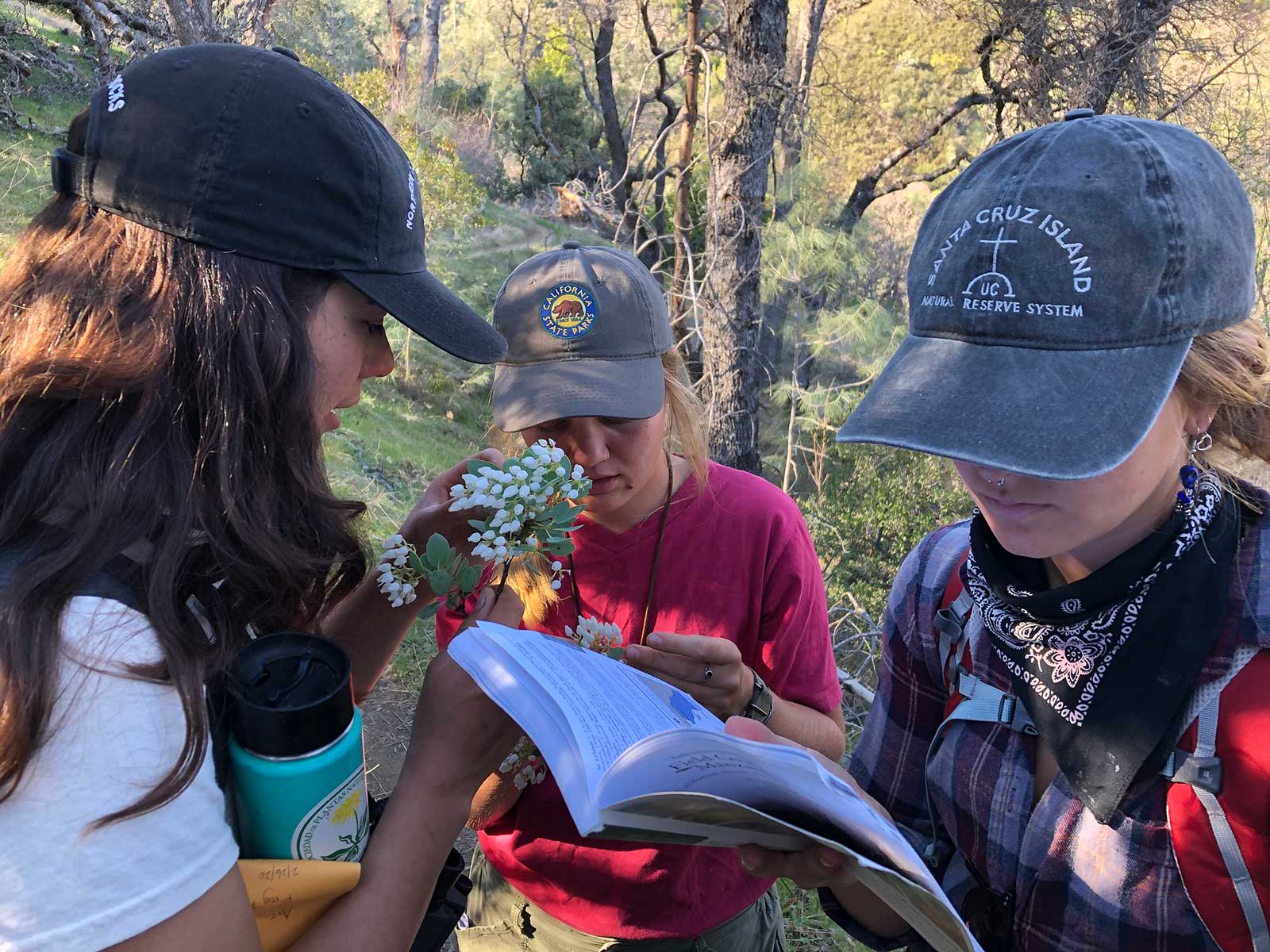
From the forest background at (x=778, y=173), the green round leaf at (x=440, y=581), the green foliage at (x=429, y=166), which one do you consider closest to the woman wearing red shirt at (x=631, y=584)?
the green round leaf at (x=440, y=581)

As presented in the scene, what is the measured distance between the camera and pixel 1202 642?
123 cm

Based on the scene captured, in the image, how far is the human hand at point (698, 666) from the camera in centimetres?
162

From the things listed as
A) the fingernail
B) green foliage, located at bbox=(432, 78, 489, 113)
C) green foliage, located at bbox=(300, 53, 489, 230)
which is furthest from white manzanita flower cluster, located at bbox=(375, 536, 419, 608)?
green foliage, located at bbox=(432, 78, 489, 113)

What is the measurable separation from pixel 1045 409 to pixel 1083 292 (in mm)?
156

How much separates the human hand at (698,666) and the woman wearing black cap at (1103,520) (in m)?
0.32

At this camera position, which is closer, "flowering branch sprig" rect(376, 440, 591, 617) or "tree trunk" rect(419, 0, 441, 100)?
"flowering branch sprig" rect(376, 440, 591, 617)

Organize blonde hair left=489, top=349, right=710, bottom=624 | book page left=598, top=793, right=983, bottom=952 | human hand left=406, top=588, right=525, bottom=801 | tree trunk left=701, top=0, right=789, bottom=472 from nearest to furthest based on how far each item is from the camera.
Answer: book page left=598, top=793, right=983, bottom=952 < human hand left=406, top=588, right=525, bottom=801 < blonde hair left=489, top=349, right=710, bottom=624 < tree trunk left=701, top=0, right=789, bottom=472

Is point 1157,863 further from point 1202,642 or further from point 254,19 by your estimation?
point 254,19

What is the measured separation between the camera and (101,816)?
991 millimetres

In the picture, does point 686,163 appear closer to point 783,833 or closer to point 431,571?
point 431,571

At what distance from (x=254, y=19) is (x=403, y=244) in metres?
10.6

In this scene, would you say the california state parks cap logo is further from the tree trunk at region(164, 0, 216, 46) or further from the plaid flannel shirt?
the tree trunk at region(164, 0, 216, 46)

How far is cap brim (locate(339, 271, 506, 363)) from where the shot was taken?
1354 millimetres

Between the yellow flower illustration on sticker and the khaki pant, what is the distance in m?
0.96
